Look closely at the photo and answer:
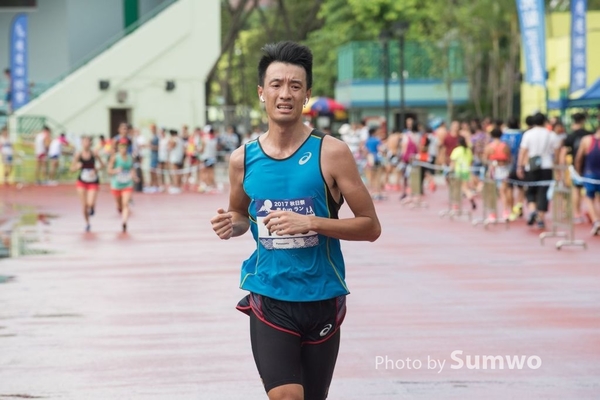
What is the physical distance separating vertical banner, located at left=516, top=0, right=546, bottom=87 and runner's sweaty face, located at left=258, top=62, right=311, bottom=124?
23.3 m

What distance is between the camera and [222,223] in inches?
208

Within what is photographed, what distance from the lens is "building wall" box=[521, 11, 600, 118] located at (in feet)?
134

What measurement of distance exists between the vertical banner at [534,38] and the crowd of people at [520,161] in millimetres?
1566

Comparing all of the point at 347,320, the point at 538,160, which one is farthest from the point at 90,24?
the point at 347,320

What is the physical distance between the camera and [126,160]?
2183 cm

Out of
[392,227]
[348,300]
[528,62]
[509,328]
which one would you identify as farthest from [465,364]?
[528,62]

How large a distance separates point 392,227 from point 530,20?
321 inches

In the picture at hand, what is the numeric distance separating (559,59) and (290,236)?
38.6 m

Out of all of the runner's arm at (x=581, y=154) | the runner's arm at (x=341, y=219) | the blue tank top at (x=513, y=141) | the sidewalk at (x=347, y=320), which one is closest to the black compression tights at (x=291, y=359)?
the runner's arm at (x=341, y=219)

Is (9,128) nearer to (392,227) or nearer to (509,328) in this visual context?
(392,227)

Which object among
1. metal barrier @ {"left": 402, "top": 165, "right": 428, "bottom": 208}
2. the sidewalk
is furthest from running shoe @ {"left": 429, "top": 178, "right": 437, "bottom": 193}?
the sidewalk

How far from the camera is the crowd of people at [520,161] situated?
2031 centimetres

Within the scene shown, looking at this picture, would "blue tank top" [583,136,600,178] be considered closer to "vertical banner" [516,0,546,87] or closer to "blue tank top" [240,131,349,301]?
"vertical banner" [516,0,546,87]

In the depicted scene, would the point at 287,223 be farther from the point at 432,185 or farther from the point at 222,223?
the point at 432,185
